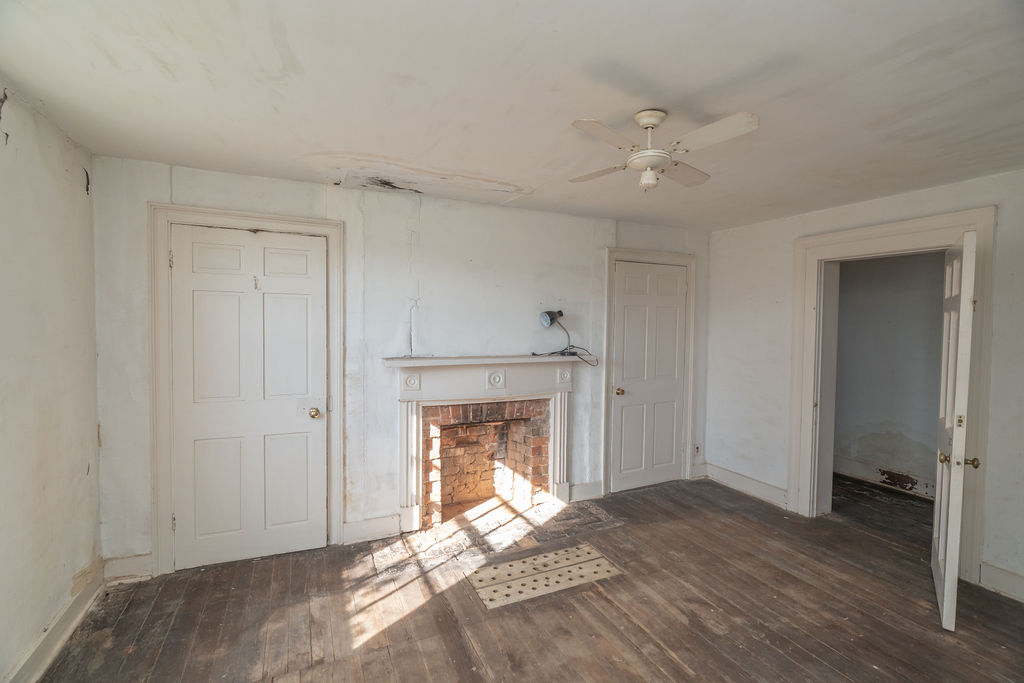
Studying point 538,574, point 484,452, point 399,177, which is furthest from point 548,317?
point 538,574

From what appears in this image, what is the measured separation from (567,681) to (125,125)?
10.6ft

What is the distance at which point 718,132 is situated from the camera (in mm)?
1644

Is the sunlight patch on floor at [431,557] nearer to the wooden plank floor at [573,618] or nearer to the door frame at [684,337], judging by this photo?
the wooden plank floor at [573,618]

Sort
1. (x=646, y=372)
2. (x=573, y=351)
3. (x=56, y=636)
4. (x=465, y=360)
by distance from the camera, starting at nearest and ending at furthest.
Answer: (x=56, y=636), (x=465, y=360), (x=573, y=351), (x=646, y=372)

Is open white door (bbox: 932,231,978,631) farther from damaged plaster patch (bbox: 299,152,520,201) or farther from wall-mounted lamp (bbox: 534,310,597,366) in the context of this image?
damaged plaster patch (bbox: 299,152,520,201)

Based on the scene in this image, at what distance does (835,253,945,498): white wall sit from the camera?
4.28 metres

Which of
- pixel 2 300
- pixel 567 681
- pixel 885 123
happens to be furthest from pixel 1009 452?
pixel 2 300

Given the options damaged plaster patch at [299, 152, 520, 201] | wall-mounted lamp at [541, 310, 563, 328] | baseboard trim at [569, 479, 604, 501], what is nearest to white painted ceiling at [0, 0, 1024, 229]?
damaged plaster patch at [299, 152, 520, 201]

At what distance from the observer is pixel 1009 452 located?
2.70m

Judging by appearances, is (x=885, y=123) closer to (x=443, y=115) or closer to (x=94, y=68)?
(x=443, y=115)

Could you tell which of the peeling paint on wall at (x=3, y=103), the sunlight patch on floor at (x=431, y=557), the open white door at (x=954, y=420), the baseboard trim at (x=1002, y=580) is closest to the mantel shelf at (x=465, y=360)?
the sunlight patch on floor at (x=431, y=557)

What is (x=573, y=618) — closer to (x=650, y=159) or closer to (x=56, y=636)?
(x=650, y=159)

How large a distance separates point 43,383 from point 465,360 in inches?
86.8

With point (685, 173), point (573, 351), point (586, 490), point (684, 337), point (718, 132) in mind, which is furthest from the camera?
point (684, 337)
